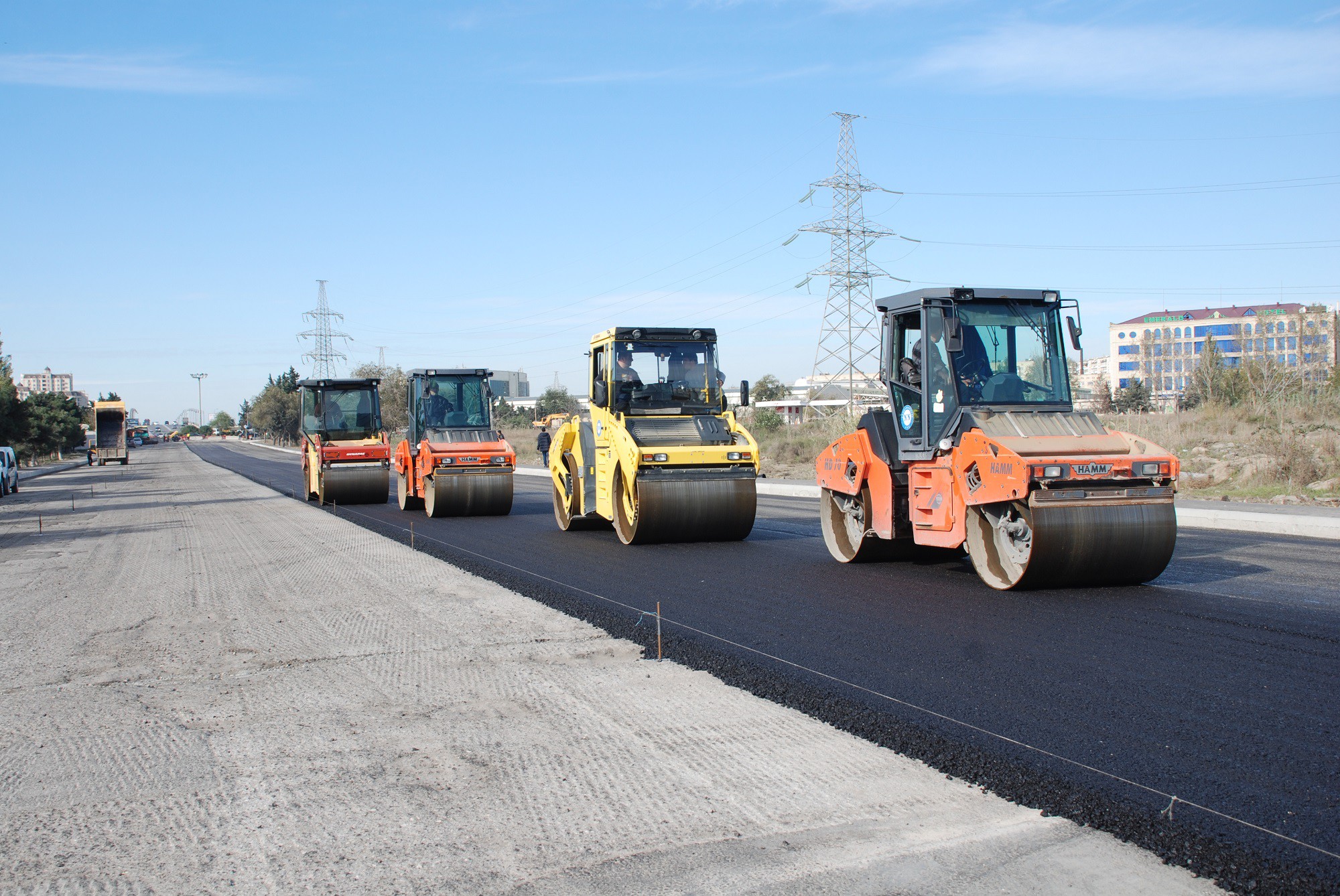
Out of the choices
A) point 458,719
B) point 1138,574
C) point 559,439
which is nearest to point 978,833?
point 458,719

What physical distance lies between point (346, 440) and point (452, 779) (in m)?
18.2

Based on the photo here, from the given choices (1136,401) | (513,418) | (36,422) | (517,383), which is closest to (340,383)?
(36,422)

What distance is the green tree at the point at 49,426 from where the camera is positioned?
152 feet

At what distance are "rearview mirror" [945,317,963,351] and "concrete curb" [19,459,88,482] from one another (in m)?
40.3

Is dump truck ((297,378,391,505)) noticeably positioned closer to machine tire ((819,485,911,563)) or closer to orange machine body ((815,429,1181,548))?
machine tire ((819,485,911,563))

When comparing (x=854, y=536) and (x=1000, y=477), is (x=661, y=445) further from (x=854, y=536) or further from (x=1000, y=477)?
(x=1000, y=477)

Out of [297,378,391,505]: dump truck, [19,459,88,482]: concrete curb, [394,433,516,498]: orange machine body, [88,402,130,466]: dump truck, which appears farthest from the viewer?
[88,402,130,466]: dump truck

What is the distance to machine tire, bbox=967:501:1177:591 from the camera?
7.84 metres

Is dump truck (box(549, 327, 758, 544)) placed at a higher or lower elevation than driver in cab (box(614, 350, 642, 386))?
lower

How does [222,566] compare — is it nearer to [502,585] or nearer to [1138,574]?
[502,585]

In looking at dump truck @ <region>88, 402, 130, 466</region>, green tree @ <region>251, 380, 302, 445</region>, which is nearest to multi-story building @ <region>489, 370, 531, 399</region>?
green tree @ <region>251, 380, 302, 445</region>

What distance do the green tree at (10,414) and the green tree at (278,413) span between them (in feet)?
139

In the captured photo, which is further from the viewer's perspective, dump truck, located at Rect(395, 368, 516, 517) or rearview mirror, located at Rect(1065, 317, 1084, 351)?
dump truck, located at Rect(395, 368, 516, 517)

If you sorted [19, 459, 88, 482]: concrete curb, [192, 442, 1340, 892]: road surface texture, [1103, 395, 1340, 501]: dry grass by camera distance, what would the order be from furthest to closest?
[19, 459, 88, 482]: concrete curb
[1103, 395, 1340, 501]: dry grass
[192, 442, 1340, 892]: road surface texture
